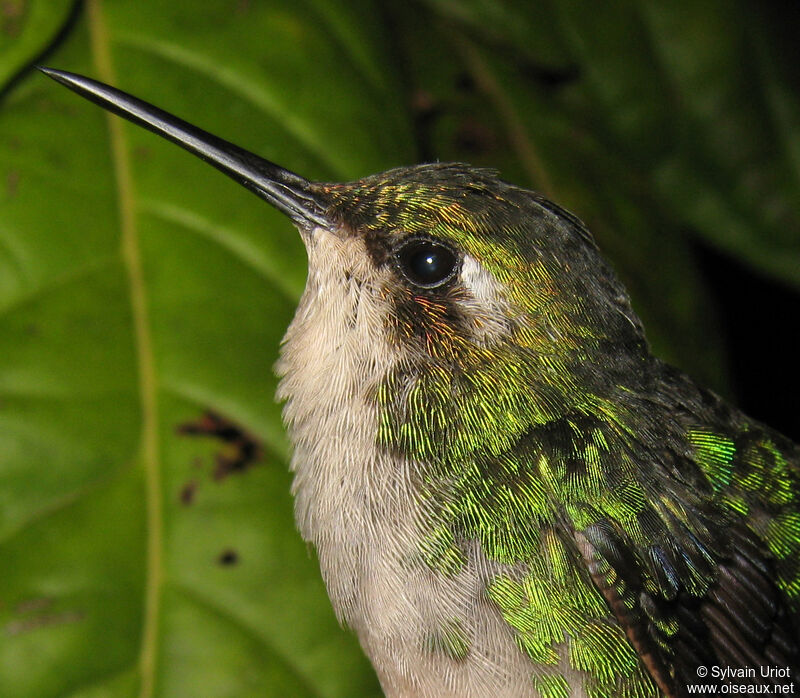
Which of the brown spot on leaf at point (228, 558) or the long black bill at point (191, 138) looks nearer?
the long black bill at point (191, 138)

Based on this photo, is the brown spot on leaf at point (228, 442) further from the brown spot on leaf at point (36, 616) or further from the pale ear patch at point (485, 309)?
the pale ear patch at point (485, 309)

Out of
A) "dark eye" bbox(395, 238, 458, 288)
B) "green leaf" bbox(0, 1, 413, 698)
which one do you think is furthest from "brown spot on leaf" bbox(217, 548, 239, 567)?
"dark eye" bbox(395, 238, 458, 288)

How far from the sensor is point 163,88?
2.07 metres

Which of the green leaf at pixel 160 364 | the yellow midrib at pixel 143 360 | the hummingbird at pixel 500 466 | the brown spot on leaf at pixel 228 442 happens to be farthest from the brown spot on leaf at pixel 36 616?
the hummingbird at pixel 500 466

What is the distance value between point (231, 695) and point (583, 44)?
236cm

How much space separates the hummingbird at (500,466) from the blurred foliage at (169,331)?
1.09 ft

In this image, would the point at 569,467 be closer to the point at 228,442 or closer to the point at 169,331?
the point at 228,442

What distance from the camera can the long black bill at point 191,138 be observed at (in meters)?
1.37

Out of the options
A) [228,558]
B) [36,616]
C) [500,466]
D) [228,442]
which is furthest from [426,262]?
[36,616]

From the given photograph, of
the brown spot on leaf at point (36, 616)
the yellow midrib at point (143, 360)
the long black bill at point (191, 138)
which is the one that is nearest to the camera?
the long black bill at point (191, 138)

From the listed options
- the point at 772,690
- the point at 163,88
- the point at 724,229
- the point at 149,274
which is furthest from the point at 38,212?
the point at 724,229

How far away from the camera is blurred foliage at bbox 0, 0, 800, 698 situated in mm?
1715

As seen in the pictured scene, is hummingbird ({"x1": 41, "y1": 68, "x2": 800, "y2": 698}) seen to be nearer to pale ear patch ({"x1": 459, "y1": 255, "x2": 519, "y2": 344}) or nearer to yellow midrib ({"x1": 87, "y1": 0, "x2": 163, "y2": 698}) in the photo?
pale ear patch ({"x1": 459, "y1": 255, "x2": 519, "y2": 344})

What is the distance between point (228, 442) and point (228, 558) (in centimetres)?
26
